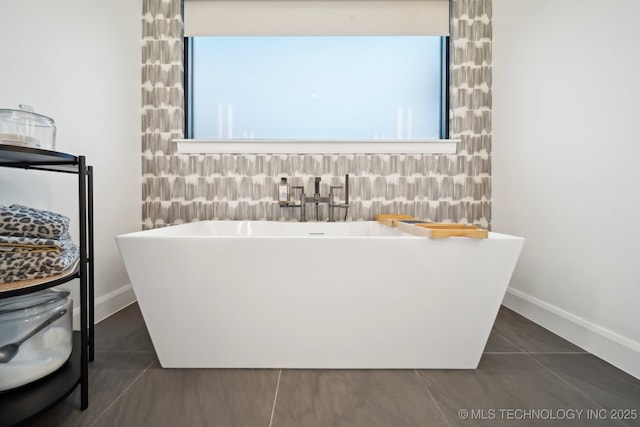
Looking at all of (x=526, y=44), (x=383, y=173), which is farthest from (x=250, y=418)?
(x=526, y=44)

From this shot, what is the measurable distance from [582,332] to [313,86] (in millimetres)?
2362

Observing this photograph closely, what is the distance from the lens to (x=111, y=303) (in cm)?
184

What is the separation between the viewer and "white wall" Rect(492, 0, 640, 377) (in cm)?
126

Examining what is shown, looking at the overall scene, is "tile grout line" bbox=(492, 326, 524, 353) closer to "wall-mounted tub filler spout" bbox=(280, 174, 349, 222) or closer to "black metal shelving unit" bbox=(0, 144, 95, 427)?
"wall-mounted tub filler spout" bbox=(280, 174, 349, 222)

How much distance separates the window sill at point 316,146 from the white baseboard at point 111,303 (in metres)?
1.10

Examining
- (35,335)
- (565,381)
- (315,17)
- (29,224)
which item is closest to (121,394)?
(35,335)

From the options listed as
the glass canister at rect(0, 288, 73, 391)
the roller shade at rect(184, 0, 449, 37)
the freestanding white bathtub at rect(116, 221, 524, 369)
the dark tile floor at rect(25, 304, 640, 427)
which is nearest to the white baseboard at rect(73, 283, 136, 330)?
the dark tile floor at rect(25, 304, 640, 427)

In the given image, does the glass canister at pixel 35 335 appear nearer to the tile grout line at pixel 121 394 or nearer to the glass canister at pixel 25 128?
the tile grout line at pixel 121 394

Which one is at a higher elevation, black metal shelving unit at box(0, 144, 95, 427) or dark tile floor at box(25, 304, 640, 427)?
black metal shelving unit at box(0, 144, 95, 427)

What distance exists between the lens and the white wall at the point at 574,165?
1264 millimetres

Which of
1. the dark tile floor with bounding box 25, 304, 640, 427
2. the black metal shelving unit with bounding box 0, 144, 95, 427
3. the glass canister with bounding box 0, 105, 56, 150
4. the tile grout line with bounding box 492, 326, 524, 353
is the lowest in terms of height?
the tile grout line with bounding box 492, 326, 524, 353

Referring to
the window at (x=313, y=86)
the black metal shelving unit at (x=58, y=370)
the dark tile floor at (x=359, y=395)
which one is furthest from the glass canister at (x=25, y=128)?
the window at (x=313, y=86)

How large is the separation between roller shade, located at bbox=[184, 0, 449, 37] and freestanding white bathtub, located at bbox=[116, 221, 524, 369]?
1.85 meters

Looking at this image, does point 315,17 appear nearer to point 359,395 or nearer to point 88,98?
point 88,98
